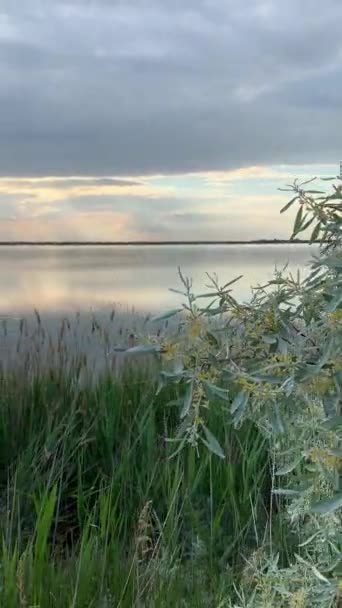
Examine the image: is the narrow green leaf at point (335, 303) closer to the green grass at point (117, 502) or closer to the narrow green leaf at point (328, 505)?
the narrow green leaf at point (328, 505)

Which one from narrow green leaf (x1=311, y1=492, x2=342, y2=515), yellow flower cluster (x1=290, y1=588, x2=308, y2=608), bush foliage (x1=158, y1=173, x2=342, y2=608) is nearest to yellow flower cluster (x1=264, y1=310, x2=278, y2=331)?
bush foliage (x1=158, y1=173, x2=342, y2=608)

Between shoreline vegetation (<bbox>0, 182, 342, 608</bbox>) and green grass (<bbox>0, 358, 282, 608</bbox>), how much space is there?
0.01 metres

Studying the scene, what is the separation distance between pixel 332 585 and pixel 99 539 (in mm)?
1408

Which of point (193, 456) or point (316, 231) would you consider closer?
point (316, 231)

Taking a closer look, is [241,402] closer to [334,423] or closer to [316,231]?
[334,423]

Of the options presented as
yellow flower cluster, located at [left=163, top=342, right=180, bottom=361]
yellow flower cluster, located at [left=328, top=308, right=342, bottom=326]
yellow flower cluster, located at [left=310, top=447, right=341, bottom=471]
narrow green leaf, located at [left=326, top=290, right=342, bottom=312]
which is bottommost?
yellow flower cluster, located at [left=310, top=447, right=341, bottom=471]

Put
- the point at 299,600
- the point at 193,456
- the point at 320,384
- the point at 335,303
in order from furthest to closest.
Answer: the point at 193,456 < the point at 299,600 < the point at 320,384 < the point at 335,303

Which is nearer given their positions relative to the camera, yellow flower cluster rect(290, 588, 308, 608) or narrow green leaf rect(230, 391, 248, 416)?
narrow green leaf rect(230, 391, 248, 416)

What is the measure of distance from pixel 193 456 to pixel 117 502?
1.18ft

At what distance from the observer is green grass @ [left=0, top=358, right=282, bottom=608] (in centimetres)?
223

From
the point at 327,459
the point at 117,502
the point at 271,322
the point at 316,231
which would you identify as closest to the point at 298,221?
the point at 316,231

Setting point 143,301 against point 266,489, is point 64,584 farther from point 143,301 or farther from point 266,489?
point 143,301

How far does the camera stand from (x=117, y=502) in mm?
3148

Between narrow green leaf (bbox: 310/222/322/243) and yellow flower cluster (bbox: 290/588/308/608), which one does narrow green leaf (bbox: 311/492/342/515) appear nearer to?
yellow flower cluster (bbox: 290/588/308/608)
